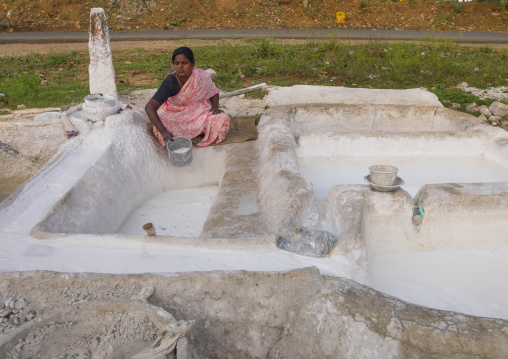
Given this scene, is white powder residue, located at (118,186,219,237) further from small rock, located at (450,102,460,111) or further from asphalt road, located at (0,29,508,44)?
asphalt road, located at (0,29,508,44)

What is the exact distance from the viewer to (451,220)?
3.17 m

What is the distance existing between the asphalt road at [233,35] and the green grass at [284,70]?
2.81 meters

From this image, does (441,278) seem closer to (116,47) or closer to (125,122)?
(125,122)

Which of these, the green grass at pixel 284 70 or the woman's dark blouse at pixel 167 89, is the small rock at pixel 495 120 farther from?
the woman's dark blouse at pixel 167 89

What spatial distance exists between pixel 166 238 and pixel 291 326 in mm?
920

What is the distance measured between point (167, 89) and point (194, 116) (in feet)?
1.33

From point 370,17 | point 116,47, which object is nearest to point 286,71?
point 116,47

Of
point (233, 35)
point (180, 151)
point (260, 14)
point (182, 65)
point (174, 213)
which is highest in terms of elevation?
point (260, 14)

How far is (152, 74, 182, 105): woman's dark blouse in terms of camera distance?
439 centimetres

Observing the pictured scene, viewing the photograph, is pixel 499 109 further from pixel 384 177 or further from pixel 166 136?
pixel 166 136

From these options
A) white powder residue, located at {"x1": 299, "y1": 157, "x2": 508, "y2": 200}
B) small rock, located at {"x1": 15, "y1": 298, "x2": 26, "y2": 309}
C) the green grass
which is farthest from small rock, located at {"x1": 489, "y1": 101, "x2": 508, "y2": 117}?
small rock, located at {"x1": 15, "y1": 298, "x2": 26, "y2": 309}

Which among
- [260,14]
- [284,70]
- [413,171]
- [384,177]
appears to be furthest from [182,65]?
[260,14]

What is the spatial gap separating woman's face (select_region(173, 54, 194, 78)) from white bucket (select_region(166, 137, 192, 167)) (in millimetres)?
681

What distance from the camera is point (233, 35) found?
13.1 m
